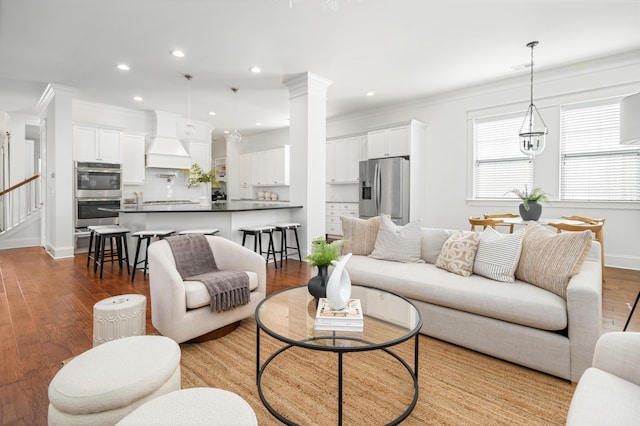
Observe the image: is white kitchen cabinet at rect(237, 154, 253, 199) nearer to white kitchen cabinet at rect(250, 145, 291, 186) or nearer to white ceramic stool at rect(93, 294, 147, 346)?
white kitchen cabinet at rect(250, 145, 291, 186)

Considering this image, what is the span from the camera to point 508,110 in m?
5.41

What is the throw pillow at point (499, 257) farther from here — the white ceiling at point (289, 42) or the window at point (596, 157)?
the window at point (596, 157)

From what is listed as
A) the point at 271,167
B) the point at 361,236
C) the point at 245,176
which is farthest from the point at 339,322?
the point at 245,176

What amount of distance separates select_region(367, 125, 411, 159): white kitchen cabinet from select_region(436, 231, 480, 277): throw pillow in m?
3.68

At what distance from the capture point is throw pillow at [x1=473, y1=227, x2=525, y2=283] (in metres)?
2.36

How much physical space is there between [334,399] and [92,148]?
6.59 meters

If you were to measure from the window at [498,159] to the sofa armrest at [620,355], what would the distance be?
466cm

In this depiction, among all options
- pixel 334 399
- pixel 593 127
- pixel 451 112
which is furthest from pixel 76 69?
pixel 593 127

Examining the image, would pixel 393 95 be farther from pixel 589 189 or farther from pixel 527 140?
pixel 589 189

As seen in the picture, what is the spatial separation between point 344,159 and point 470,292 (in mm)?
5575

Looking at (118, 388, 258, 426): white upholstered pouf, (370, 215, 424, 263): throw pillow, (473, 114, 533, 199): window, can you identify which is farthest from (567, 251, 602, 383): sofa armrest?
(473, 114, 533, 199): window

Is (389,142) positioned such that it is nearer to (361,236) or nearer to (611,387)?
(361,236)

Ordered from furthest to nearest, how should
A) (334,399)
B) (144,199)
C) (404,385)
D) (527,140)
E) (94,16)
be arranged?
(144,199) < (527,140) < (94,16) < (404,385) < (334,399)

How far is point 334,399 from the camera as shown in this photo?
1.75 meters
